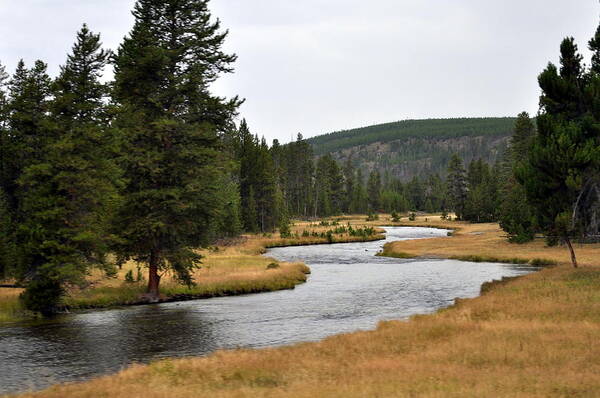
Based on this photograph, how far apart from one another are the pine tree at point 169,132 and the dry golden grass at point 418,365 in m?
14.1

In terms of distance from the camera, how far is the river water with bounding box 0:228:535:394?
1844cm

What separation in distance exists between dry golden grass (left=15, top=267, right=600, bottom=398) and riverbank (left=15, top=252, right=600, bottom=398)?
3 cm

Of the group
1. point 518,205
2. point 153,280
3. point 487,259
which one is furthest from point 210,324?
point 518,205

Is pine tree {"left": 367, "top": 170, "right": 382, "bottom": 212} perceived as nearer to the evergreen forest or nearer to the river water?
the river water

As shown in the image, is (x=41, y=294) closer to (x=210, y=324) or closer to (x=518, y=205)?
(x=210, y=324)

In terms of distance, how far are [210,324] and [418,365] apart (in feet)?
44.0

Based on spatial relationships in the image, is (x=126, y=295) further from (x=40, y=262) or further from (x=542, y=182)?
(x=542, y=182)

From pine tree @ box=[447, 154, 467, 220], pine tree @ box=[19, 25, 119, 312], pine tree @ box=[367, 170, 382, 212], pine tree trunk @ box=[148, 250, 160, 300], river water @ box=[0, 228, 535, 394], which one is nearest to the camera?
river water @ box=[0, 228, 535, 394]

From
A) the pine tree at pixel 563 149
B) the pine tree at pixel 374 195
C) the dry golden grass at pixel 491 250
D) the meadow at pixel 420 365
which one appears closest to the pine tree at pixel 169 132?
the meadow at pixel 420 365

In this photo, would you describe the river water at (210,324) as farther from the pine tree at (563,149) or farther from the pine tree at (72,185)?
the pine tree at (563,149)

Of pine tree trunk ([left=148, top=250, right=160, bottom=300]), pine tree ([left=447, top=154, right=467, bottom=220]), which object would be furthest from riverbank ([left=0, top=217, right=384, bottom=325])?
pine tree ([left=447, top=154, right=467, bottom=220])

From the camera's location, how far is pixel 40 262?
2700 cm

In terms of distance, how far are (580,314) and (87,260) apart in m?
23.2

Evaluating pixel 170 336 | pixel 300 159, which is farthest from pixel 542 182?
pixel 300 159
